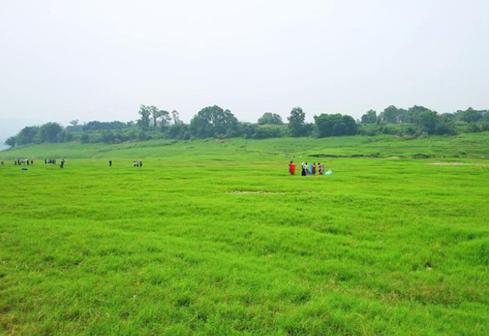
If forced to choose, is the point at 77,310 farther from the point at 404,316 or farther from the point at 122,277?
the point at 404,316

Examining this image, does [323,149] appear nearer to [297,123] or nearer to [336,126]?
[336,126]

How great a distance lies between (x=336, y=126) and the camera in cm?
13712

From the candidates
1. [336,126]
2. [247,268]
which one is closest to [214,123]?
[336,126]

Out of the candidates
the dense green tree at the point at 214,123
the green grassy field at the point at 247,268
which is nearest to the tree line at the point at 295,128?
the dense green tree at the point at 214,123

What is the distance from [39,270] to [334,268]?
25.9 feet

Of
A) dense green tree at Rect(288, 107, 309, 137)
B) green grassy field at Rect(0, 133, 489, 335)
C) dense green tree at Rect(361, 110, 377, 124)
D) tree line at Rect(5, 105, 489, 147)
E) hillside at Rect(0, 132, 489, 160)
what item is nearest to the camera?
green grassy field at Rect(0, 133, 489, 335)

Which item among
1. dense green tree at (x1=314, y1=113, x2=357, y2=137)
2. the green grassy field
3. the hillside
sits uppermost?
dense green tree at (x1=314, y1=113, x2=357, y2=137)

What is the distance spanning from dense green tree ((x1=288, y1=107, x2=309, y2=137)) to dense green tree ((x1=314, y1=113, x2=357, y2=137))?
993 centimetres

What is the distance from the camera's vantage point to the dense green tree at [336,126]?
138 m

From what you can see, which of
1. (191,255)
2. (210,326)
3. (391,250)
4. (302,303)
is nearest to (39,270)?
(191,255)

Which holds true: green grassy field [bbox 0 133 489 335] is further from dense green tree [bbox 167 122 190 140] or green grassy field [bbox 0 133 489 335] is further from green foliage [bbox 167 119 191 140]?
dense green tree [bbox 167 122 190 140]

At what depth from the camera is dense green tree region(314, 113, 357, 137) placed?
13750cm

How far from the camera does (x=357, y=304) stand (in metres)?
7.66

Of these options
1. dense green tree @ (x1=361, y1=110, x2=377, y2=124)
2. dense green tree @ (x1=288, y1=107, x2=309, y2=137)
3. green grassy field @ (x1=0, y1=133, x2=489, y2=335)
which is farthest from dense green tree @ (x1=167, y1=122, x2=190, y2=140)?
green grassy field @ (x1=0, y1=133, x2=489, y2=335)
